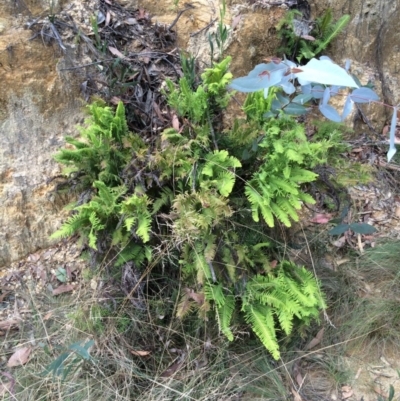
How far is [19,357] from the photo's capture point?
2.75 m

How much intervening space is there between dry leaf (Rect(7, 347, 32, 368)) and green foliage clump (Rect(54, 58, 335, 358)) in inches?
31.4

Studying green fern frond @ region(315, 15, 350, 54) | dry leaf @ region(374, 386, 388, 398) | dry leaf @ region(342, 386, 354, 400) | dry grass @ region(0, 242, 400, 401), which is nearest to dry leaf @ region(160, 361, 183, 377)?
dry grass @ region(0, 242, 400, 401)

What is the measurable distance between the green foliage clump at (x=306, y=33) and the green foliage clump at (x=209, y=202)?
116cm

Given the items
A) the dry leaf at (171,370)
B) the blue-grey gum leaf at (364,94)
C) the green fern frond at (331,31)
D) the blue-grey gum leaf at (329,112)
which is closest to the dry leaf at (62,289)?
the dry leaf at (171,370)

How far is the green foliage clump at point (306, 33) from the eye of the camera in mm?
3570

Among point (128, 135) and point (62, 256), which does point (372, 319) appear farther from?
point (62, 256)

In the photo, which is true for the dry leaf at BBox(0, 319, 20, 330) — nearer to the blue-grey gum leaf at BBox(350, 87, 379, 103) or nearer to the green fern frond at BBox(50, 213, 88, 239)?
the green fern frond at BBox(50, 213, 88, 239)

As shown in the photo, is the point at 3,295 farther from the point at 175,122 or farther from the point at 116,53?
the point at 116,53

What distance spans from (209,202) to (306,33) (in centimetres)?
205

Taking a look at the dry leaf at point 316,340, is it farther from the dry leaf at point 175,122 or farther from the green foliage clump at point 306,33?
the green foliage clump at point 306,33

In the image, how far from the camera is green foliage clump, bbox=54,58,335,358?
8.34 ft

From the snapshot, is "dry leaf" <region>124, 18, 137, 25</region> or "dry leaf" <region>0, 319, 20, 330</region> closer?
"dry leaf" <region>0, 319, 20, 330</region>

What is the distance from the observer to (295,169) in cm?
260

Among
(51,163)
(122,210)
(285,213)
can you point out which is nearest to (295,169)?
(285,213)
